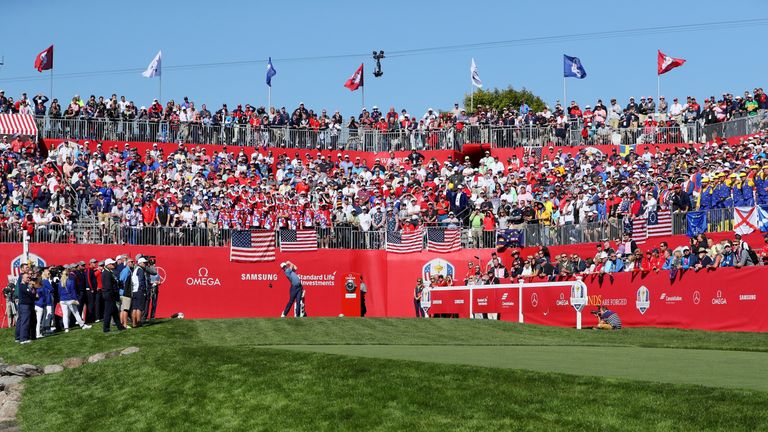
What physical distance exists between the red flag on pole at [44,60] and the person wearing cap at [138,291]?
2711 cm

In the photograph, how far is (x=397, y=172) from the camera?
51.8 m

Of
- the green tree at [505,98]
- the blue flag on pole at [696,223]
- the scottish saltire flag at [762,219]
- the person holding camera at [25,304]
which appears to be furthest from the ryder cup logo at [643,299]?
the green tree at [505,98]

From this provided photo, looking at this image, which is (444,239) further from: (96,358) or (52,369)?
(52,369)

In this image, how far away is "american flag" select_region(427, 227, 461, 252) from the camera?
4491 centimetres

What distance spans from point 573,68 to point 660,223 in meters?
21.6

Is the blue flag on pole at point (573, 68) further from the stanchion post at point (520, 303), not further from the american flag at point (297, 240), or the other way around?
the stanchion post at point (520, 303)

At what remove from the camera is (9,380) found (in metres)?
23.5

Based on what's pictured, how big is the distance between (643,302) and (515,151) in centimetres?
2140

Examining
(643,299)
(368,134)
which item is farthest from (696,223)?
(368,134)

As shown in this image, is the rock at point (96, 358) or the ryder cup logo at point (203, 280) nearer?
the rock at point (96, 358)

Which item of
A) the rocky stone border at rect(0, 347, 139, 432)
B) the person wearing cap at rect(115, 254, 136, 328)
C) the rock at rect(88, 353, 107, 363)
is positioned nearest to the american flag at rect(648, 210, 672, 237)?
the person wearing cap at rect(115, 254, 136, 328)

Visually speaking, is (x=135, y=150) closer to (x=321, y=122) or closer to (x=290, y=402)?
(x=321, y=122)

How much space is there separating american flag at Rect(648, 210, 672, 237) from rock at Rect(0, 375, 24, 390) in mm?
20476

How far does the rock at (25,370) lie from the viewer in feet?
79.4
